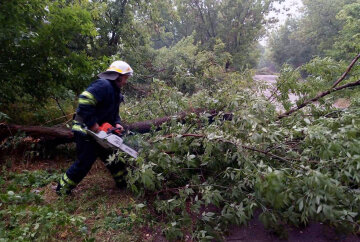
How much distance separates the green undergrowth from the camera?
212cm

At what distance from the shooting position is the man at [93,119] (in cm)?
271

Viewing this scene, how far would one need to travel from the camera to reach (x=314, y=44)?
2558 cm

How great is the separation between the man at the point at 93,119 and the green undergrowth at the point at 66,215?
22cm

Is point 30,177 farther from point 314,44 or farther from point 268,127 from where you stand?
point 314,44

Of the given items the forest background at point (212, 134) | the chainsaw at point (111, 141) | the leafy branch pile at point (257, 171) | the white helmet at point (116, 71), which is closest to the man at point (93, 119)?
the white helmet at point (116, 71)

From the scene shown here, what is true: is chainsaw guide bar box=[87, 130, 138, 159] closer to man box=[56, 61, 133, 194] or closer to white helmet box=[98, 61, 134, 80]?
man box=[56, 61, 133, 194]

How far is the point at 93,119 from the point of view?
9.11 feet

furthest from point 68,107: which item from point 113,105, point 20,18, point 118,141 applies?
point 118,141

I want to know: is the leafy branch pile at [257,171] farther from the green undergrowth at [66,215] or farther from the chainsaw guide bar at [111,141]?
the green undergrowth at [66,215]

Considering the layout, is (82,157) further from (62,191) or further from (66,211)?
(66,211)

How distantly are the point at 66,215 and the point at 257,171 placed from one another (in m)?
1.70

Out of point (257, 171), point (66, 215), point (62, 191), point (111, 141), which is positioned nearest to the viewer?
point (257, 171)

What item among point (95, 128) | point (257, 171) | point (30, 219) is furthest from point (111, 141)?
point (257, 171)

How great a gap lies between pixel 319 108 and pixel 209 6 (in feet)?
61.8
